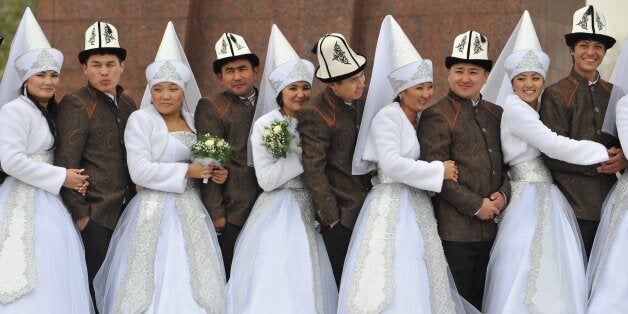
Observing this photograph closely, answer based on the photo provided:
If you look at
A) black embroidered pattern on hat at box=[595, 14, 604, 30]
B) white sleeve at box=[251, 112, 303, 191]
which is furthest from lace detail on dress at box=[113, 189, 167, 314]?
black embroidered pattern on hat at box=[595, 14, 604, 30]

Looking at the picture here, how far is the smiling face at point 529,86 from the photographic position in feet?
25.4

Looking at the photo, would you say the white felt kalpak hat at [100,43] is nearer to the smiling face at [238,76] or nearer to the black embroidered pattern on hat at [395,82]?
the smiling face at [238,76]

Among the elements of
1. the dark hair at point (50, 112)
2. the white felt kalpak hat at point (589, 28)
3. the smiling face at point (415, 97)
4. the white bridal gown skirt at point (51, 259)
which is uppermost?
the white felt kalpak hat at point (589, 28)

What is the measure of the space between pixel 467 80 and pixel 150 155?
6.33 ft

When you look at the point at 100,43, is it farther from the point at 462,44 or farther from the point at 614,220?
the point at 614,220

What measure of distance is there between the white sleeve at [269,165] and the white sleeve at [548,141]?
4.21 ft

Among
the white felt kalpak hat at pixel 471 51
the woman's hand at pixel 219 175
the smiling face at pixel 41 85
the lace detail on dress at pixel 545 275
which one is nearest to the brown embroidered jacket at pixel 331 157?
the woman's hand at pixel 219 175

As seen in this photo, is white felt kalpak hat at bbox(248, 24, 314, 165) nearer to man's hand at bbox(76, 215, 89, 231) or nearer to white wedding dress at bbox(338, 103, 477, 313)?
white wedding dress at bbox(338, 103, 477, 313)

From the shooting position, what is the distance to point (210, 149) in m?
7.70

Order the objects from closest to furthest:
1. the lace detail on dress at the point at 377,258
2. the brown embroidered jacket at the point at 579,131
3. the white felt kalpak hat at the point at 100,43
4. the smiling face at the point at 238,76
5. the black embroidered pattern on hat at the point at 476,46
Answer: the lace detail on dress at the point at 377,258 → the brown embroidered jacket at the point at 579,131 → the black embroidered pattern on hat at the point at 476,46 → the white felt kalpak hat at the point at 100,43 → the smiling face at the point at 238,76

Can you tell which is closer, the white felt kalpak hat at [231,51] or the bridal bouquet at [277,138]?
the bridal bouquet at [277,138]

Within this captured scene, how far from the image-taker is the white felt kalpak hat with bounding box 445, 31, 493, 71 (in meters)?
7.74

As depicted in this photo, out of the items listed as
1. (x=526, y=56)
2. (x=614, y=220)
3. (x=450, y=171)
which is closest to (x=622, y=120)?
(x=614, y=220)

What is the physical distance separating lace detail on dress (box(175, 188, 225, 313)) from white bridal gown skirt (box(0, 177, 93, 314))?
2.09 feet
